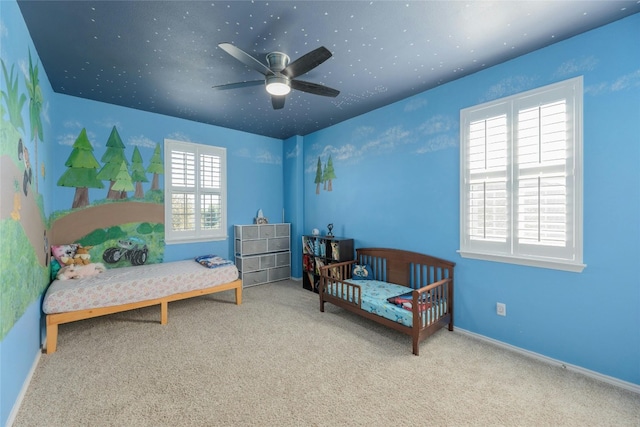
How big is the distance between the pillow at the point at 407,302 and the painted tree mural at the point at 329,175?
2316mm

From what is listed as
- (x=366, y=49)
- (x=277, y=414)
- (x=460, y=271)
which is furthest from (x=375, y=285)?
(x=366, y=49)

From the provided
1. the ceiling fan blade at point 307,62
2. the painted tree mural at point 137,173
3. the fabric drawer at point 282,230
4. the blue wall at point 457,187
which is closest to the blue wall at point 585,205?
the blue wall at point 457,187

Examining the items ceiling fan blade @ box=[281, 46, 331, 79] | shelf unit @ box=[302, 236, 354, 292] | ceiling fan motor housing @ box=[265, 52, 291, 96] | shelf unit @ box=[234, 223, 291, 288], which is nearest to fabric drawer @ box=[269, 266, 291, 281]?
shelf unit @ box=[234, 223, 291, 288]

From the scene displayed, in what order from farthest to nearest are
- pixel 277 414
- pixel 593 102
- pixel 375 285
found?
pixel 375 285
pixel 593 102
pixel 277 414

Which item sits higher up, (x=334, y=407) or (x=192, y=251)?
(x=192, y=251)

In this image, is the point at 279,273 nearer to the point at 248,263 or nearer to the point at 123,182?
the point at 248,263

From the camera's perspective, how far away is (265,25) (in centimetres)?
Answer: 213

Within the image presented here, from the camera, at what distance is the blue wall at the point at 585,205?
6.85 ft

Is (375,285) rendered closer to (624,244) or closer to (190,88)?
(624,244)

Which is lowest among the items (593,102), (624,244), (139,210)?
(624,244)

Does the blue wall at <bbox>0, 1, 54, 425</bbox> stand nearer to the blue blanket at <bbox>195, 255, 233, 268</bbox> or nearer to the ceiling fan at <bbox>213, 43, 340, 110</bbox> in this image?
the ceiling fan at <bbox>213, 43, 340, 110</bbox>

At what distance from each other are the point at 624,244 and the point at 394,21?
2.44m

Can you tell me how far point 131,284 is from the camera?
3.12 m

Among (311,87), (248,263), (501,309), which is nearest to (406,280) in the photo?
(501,309)
